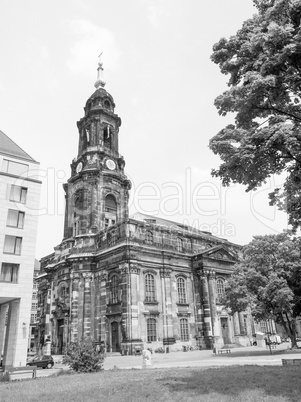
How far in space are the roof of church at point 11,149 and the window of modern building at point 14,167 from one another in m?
0.77

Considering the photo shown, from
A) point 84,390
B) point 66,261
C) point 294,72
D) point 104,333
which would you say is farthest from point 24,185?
point 294,72

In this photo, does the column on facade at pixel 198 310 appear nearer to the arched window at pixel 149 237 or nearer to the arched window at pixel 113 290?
the arched window at pixel 149 237

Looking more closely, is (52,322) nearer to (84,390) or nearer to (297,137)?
(84,390)

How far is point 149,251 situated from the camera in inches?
1622

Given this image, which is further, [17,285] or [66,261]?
[66,261]

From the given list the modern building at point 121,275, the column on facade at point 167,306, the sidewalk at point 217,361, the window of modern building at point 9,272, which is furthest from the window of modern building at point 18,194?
the column on facade at point 167,306

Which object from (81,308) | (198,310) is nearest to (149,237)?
(198,310)

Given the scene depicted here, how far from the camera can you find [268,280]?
30047mm

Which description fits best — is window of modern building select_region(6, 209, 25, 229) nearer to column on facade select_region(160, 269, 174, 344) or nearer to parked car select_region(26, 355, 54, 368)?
parked car select_region(26, 355, 54, 368)

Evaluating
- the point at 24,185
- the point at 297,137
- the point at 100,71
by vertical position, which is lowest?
the point at 297,137

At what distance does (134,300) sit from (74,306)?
8.25m

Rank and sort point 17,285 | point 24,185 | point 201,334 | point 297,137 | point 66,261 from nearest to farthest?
point 297,137
point 17,285
point 24,185
point 201,334
point 66,261

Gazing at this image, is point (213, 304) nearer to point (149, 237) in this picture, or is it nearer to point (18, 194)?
point (149, 237)

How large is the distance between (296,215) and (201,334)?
32.1 metres
